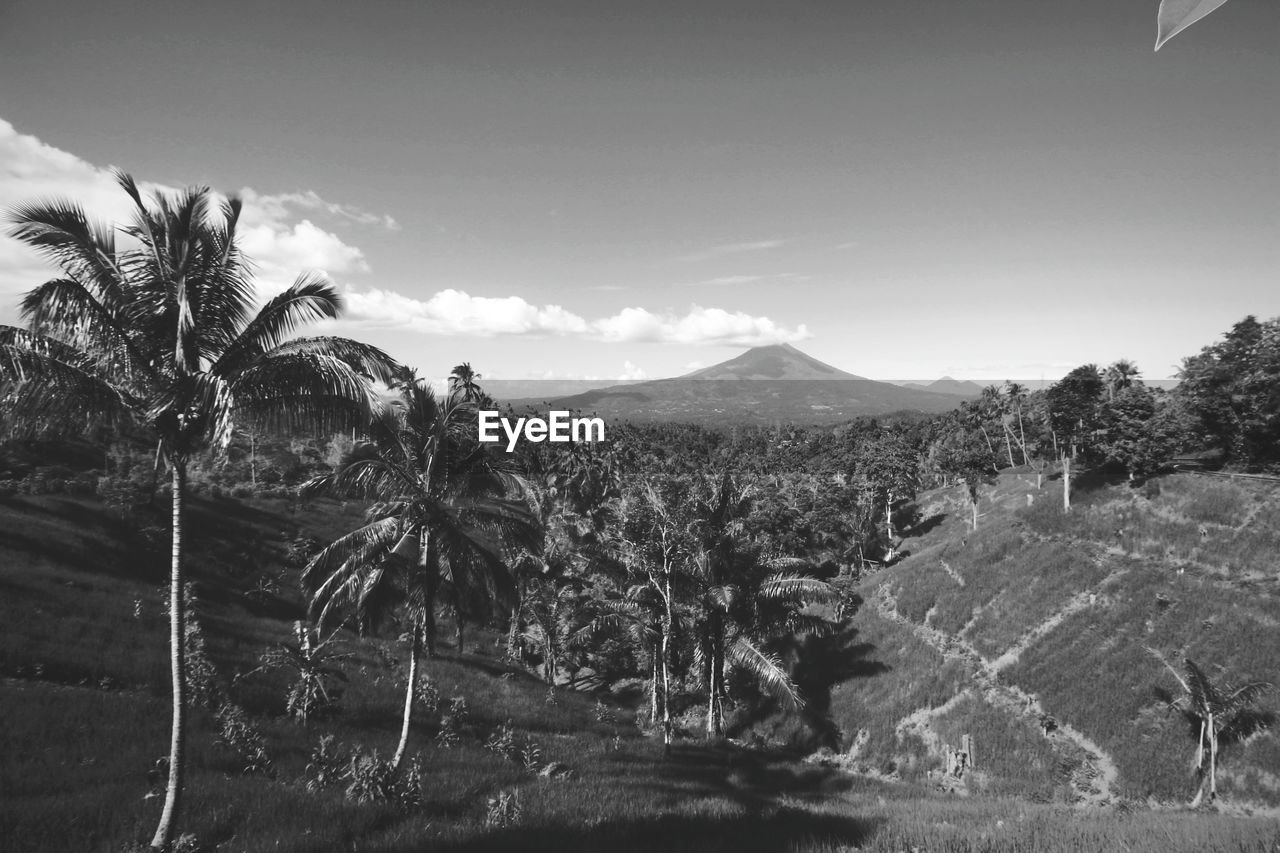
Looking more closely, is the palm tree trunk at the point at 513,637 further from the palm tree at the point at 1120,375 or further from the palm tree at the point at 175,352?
the palm tree at the point at 1120,375

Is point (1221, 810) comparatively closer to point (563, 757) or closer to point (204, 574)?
point (563, 757)

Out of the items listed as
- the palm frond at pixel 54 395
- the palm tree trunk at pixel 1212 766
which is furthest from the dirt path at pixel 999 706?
the palm frond at pixel 54 395

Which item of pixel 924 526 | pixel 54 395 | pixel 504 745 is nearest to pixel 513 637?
pixel 504 745

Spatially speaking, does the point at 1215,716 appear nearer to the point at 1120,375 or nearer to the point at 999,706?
the point at 999,706

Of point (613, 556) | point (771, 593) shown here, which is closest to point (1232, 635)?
point (771, 593)

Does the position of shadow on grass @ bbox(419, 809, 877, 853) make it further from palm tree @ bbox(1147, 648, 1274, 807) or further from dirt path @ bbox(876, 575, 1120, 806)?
palm tree @ bbox(1147, 648, 1274, 807)

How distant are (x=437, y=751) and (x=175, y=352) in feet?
41.9

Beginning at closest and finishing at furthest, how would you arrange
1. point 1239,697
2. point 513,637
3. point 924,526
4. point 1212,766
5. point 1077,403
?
point 1212,766 < point 1239,697 < point 513,637 < point 1077,403 < point 924,526

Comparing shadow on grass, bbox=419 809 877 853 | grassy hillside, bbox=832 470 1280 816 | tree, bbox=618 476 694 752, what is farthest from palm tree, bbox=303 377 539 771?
grassy hillside, bbox=832 470 1280 816

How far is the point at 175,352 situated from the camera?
28.8 ft

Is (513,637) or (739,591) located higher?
(739,591)

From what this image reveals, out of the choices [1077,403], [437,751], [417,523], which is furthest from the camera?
[1077,403]

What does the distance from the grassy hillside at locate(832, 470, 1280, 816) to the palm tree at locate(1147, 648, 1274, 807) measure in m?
0.41

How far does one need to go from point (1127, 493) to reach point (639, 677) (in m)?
30.7
